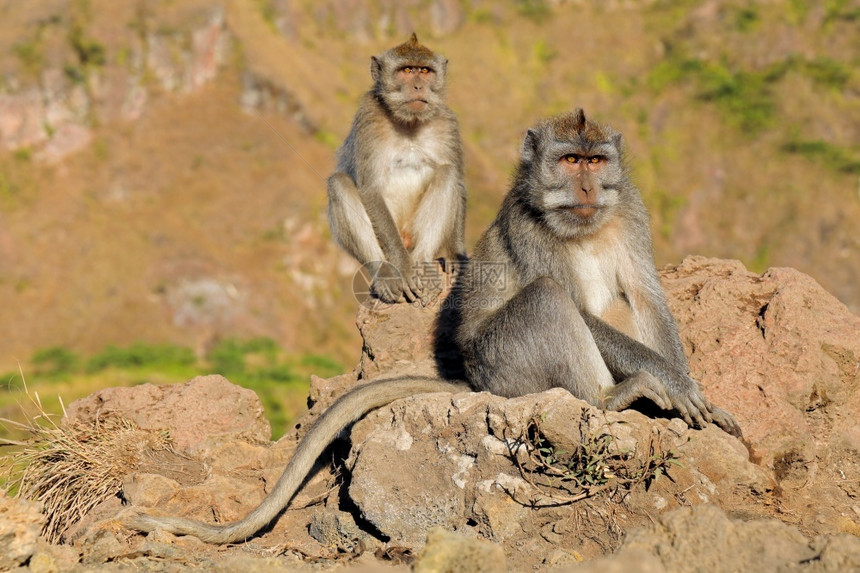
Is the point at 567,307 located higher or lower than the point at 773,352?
higher

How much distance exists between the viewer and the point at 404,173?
314 inches

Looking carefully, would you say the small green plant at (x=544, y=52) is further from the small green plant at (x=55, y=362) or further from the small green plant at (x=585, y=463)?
the small green plant at (x=585, y=463)

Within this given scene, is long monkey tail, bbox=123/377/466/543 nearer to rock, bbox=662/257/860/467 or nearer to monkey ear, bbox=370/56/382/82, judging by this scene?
rock, bbox=662/257/860/467

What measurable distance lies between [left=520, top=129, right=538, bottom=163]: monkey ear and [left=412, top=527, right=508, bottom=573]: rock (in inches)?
105

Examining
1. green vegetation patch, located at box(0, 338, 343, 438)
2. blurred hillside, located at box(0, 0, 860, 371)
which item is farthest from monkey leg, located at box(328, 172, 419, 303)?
blurred hillside, located at box(0, 0, 860, 371)

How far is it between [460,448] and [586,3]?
1435 inches

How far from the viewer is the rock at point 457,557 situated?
3535mm

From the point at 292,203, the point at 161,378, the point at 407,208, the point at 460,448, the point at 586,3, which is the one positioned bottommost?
the point at 161,378

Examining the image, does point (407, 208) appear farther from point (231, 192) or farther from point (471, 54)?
point (471, 54)

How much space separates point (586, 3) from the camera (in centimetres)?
3831

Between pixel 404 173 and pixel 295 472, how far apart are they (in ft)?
12.3

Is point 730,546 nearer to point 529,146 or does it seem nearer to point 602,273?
point 602,273

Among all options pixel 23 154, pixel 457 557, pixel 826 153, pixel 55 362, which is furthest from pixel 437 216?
pixel 826 153

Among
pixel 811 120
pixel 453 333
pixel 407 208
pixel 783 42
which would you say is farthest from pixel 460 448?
pixel 783 42
